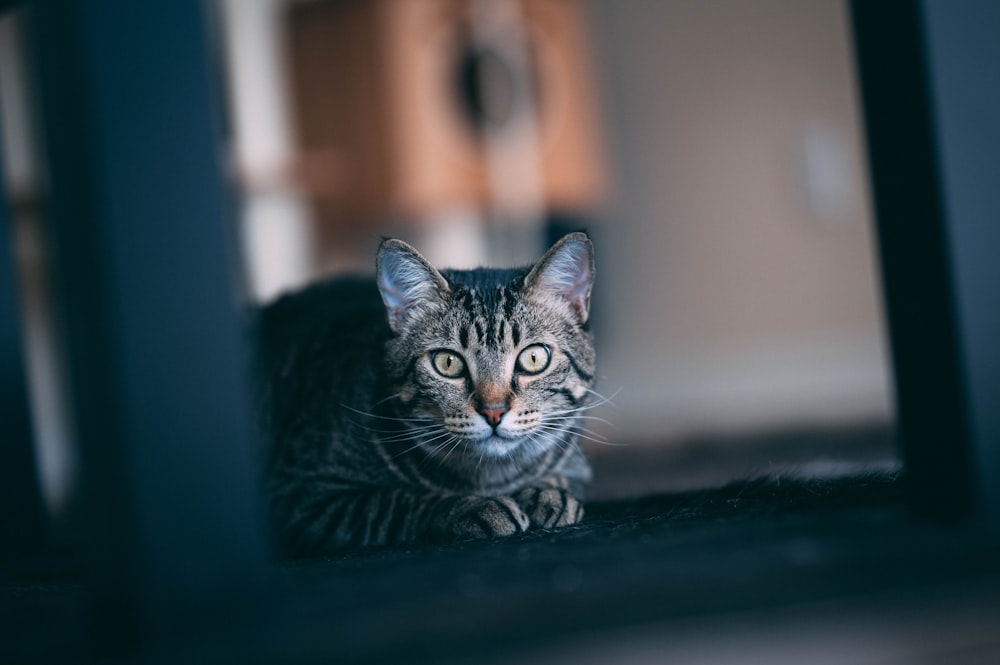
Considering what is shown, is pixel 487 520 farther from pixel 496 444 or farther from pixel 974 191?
pixel 974 191

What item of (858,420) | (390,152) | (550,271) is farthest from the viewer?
(390,152)

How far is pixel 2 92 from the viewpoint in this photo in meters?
3.28

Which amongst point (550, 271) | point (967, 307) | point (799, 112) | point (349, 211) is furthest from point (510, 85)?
point (967, 307)

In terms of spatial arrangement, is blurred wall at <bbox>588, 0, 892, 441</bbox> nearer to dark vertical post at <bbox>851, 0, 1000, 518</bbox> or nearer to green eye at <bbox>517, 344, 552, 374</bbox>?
green eye at <bbox>517, 344, 552, 374</bbox>

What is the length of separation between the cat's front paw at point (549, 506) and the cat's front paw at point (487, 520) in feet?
0.06

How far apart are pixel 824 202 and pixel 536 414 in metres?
3.70

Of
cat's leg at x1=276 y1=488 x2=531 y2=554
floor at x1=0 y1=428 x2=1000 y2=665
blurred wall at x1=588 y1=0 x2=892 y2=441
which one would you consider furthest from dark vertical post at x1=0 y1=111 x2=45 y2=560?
blurred wall at x1=588 y1=0 x2=892 y2=441

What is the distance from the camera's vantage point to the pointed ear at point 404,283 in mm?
1101

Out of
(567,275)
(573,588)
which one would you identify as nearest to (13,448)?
(567,275)

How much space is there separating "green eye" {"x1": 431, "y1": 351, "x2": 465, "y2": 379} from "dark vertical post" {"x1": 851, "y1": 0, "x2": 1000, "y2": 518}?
0.53m

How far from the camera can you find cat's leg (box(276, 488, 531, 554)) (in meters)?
0.93

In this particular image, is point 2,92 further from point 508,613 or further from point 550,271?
point 508,613

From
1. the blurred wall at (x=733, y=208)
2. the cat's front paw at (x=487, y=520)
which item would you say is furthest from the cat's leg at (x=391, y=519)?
the blurred wall at (x=733, y=208)

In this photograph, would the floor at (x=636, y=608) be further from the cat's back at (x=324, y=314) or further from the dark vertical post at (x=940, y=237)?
the cat's back at (x=324, y=314)
